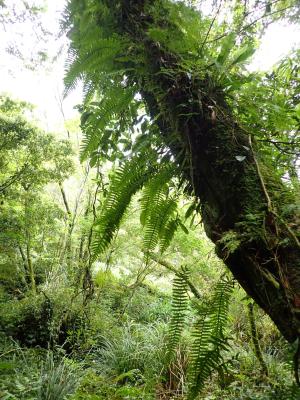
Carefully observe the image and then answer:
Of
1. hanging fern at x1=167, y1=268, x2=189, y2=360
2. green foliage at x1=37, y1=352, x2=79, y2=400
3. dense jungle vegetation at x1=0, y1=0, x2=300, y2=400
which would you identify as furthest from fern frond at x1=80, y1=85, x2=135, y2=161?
green foliage at x1=37, y1=352, x2=79, y2=400

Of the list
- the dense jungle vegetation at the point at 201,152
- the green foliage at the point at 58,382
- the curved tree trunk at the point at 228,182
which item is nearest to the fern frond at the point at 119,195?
the dense jungle vegetation at the point at 201,152

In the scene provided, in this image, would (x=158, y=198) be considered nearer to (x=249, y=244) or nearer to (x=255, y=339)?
(x=249, y=244)

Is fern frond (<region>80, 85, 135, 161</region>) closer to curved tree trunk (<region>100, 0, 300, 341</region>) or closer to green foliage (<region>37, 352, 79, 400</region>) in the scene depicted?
curved tree trunk (<region>100, 0, 300, 341</region>)

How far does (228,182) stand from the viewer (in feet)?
2.74

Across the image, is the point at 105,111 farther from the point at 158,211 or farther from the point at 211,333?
the point at 211,333

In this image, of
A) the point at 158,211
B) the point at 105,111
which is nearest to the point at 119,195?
the point at 158,211

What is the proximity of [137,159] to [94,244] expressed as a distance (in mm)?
362

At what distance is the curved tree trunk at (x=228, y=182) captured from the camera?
71 centimetres

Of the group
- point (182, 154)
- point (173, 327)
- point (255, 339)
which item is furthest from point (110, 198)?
point (255, 339)

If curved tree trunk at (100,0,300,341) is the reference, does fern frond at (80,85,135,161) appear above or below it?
above

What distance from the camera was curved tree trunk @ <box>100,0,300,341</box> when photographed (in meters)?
0.71

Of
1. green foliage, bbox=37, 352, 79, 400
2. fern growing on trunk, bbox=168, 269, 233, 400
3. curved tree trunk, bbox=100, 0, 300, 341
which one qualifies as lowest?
green foliage, bbox=37, 352, 79, 400

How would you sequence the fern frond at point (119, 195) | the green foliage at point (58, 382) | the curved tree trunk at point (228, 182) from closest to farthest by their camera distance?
the curved tree trunk at point (228, 182) → the fern frond at point (119, 195) → the green foliage at point (58, 382)

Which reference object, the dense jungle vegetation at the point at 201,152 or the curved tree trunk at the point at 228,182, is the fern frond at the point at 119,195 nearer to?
the dense jungle vegetation at the point at 201,152
